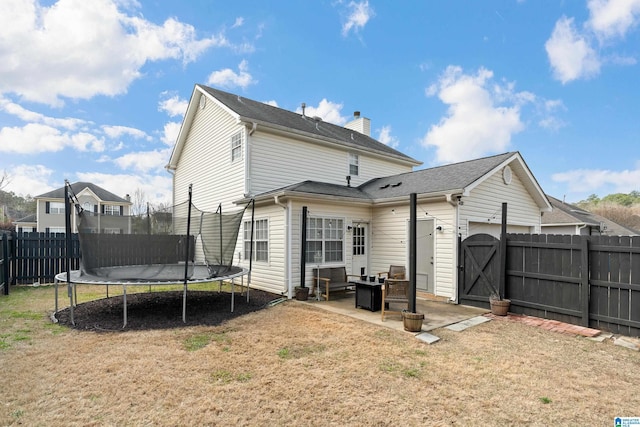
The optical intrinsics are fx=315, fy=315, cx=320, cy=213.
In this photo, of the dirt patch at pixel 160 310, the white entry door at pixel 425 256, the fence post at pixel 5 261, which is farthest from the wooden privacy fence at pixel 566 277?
the fence post at pixel 5 261

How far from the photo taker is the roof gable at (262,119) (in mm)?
10789

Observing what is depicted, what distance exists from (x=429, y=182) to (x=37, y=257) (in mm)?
12960

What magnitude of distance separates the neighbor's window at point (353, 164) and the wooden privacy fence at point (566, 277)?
6.41m

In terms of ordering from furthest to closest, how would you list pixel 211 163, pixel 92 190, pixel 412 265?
1. pixel 92 190
2. pixel 211 163
3. pixel 412 265

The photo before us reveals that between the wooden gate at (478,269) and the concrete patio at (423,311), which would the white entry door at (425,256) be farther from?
the wooden gate at (478,269)

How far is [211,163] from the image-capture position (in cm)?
1262

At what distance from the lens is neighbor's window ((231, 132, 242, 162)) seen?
35.3ft

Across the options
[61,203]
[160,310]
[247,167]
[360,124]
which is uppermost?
[360,124]

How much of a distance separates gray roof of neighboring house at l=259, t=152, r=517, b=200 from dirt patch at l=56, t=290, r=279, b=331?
2.98m

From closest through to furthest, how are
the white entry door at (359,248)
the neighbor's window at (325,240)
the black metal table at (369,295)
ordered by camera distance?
the black metal table at (369,295) → the neighbor's window at (325,240) → the white entry door at (359,248)

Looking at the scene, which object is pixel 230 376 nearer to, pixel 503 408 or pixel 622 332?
pixel 503 408

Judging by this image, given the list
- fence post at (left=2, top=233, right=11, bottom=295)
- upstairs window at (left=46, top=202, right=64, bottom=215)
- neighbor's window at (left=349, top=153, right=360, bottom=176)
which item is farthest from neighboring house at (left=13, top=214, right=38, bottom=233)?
neighbor's window at (left=349, top=153, right=360, bottom=176)

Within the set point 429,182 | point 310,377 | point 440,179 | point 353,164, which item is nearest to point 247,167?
point 353,164

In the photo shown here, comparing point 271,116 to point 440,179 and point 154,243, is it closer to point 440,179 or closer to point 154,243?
point 154,243
